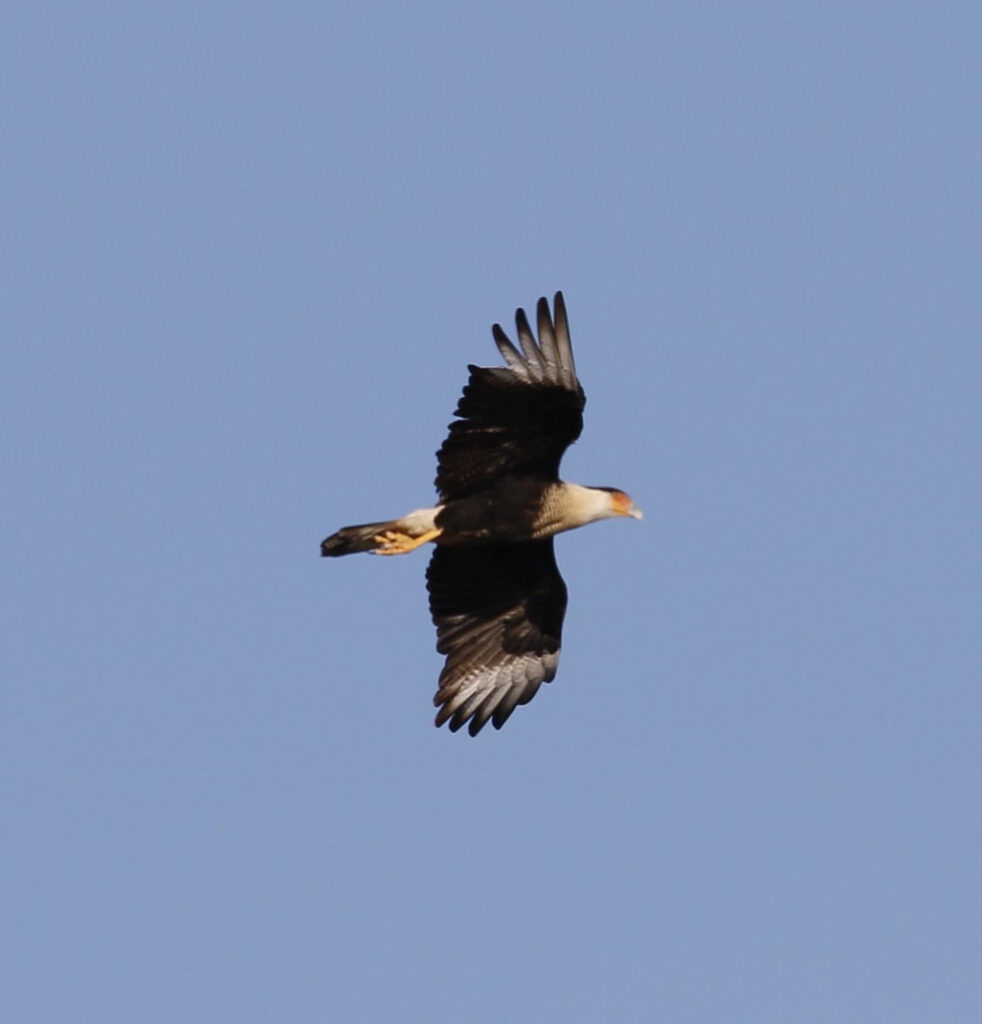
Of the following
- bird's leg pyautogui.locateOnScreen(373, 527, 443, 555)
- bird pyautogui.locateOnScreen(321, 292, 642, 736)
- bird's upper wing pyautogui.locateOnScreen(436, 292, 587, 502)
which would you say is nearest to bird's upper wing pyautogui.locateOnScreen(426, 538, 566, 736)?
bird pyautogui.locateOnScreen(321, 292, 642, 736)

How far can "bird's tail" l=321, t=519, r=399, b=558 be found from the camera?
52.5 ft

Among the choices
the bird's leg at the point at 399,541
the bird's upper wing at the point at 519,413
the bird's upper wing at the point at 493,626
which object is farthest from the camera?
the bird's upper wing at the point at 493,626

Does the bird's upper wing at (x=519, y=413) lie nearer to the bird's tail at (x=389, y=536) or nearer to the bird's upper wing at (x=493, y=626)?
the bird's tail at (x=389, y=536)

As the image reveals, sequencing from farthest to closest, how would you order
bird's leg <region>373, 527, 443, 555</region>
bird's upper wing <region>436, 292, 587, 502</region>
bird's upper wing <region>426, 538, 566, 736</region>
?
bird's upper wing <region>426, 538, 566, 736</region>
bird's leg <region>373, 527, 443, 555</region>
bird's upper wing <region>436, 292, 587, 502</region>

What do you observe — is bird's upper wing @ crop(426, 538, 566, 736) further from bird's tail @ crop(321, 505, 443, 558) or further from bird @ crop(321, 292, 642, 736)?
bird's tail @ crop(321, 505, 443, 558)

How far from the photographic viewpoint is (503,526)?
16.0 metres

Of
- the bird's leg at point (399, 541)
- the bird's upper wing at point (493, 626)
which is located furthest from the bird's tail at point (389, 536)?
the bird's upper wing at point (493, 626)

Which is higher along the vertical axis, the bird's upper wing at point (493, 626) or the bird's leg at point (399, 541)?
the bird's leg at point (399, 541)

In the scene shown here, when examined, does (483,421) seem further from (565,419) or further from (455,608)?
(455,608)

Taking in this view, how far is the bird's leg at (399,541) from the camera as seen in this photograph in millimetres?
16031

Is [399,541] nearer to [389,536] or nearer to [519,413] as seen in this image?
[389,536]

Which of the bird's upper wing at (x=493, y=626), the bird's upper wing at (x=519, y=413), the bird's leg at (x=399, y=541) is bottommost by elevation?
the bird's upper wing at (x=493, y=626)

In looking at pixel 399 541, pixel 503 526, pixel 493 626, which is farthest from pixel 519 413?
pixel 493 626

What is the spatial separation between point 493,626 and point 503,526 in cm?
119
